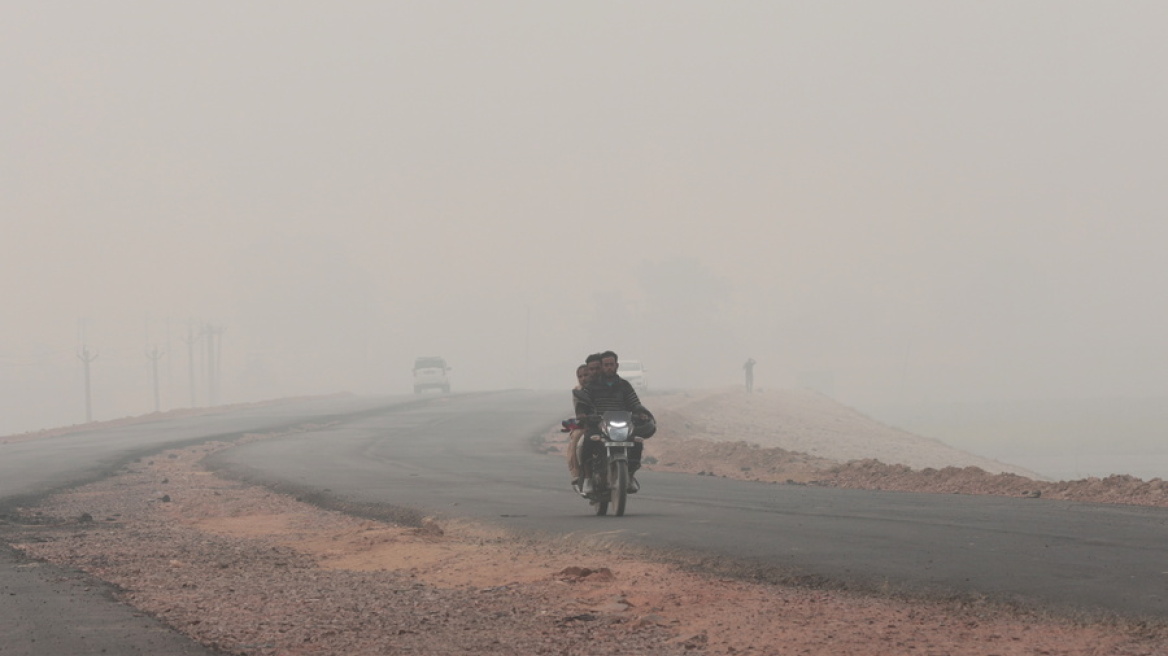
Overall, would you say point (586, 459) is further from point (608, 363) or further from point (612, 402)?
point (608, 363)

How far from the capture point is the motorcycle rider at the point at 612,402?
13719 mm

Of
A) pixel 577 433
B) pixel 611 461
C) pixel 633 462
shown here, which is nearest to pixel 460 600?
pixel 611 461

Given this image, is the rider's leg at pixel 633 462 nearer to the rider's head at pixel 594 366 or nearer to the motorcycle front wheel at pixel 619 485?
the motorcycle front wheel at pixel 619 485

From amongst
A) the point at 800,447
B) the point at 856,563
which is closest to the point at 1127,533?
the point at 856,563

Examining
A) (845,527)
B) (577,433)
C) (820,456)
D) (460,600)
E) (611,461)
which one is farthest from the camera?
(820,456)

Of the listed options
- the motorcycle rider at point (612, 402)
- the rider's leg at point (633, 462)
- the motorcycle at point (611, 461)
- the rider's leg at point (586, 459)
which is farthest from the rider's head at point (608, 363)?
the rider's leg at point (633, 462)

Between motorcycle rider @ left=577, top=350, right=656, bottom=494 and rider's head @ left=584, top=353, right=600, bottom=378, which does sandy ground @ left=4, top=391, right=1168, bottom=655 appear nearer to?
motorcycle rider @ left=577, top=350, right=656, bottom=494

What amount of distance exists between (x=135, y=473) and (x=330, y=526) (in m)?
12.1

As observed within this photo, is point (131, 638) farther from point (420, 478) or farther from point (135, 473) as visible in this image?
point (135, 473)

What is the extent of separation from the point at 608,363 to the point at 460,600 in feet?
16.2

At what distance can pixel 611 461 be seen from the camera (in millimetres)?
13609

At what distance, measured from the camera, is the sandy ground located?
736 cm

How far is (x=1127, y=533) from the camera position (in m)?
10.9

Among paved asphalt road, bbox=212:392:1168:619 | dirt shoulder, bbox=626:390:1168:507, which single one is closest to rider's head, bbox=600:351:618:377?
paved asphalt road, bbox=212:392:1168:619
